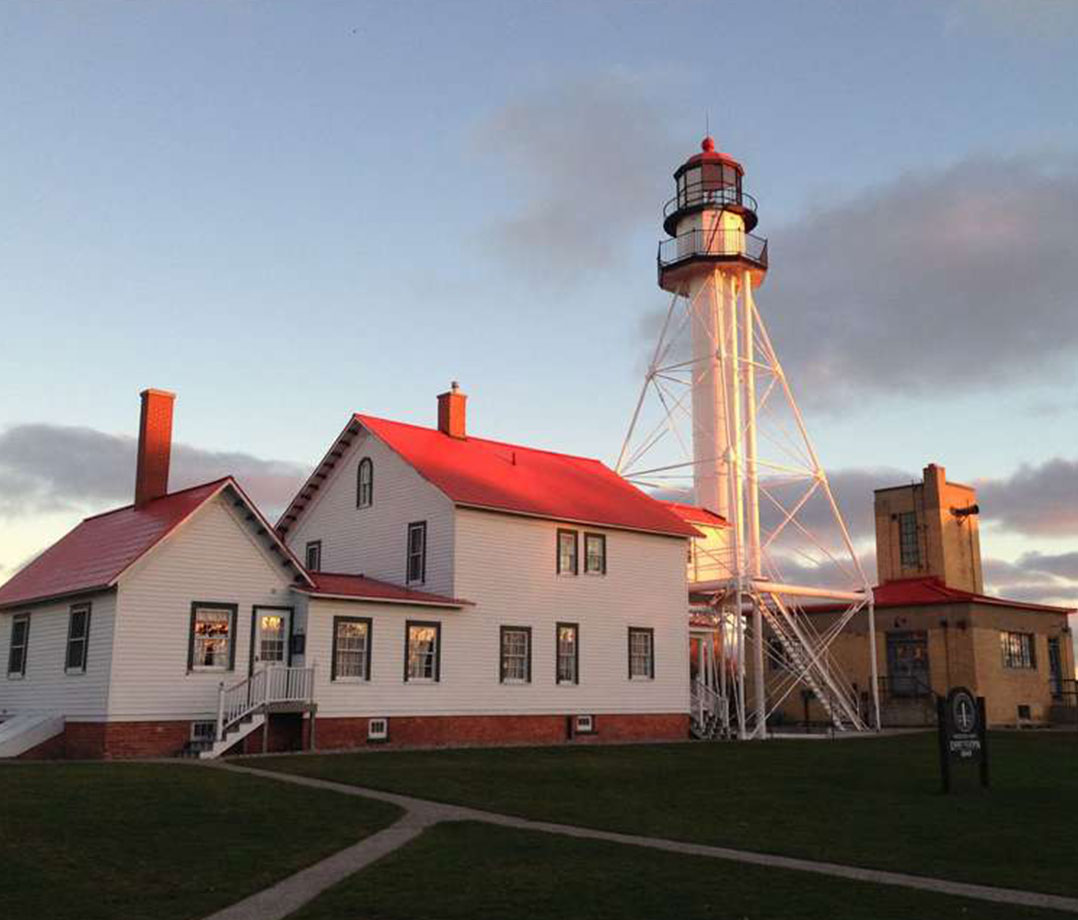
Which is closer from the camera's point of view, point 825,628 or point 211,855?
point 211,855

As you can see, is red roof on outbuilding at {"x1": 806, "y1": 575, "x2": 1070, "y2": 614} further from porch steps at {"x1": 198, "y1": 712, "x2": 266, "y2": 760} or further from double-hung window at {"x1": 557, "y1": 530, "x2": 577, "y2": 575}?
porch steps at {"x1": 198, "y1": 712, "x2": 266, "y2": 760}

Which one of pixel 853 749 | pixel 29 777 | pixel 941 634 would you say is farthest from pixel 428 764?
pixel 941 634

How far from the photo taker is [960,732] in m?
20.1

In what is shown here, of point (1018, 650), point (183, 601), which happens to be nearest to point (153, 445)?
point (183, 601)

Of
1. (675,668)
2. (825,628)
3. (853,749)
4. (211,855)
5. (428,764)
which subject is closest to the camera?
(211,855)

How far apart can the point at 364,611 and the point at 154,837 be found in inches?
627

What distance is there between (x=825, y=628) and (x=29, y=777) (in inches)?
1411

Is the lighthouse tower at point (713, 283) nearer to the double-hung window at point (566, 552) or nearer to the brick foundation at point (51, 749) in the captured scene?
the double-hung window at point (566, 552)

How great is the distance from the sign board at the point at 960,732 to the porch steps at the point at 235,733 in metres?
15.4

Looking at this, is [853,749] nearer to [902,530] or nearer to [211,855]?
[211,855]

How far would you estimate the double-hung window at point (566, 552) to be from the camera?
3456cm

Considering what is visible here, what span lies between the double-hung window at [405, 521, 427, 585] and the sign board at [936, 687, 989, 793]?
16565mm

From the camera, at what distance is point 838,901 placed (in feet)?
34.3

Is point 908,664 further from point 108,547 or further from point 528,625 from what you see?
point 108,547
